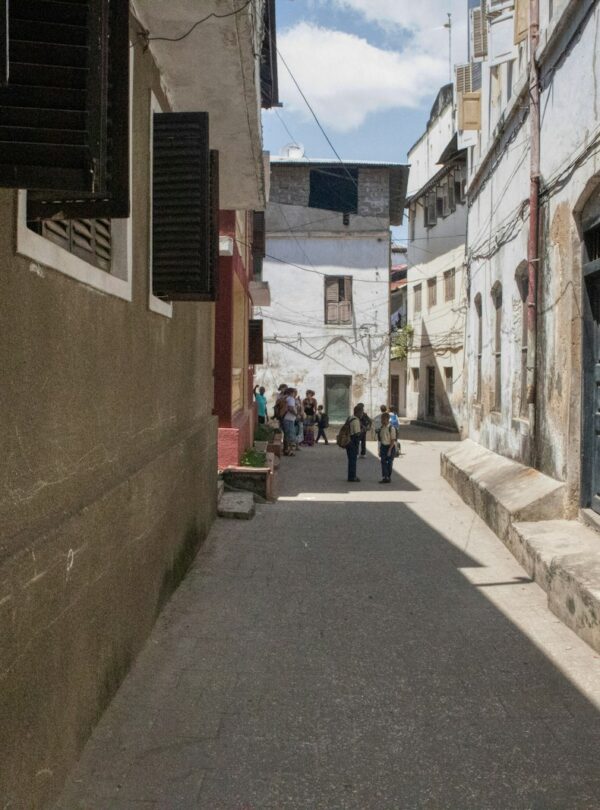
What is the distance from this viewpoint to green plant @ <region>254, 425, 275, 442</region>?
1803 cm

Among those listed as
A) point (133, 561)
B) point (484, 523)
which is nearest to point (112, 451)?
point (133, 561)

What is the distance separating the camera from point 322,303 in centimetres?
2683

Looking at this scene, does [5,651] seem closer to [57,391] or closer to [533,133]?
[57,391]

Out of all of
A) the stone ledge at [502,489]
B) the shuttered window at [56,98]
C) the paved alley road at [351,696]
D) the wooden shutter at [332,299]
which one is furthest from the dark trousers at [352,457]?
the wooden shutter at [332,299]

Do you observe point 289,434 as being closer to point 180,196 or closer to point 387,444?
point 387,444

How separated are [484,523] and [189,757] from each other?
269 inches

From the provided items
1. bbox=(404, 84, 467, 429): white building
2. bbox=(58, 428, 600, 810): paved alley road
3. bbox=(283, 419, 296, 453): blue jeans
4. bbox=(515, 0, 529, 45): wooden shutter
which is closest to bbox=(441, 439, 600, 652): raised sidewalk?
bbox=(58, 428, 600, 810): paved alley road

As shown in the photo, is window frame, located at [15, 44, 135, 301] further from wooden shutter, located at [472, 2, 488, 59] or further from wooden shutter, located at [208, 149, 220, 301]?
wooden shutter, located at [472, 2, 488, 59]

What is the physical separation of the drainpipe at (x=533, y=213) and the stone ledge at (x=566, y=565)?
5.47 ft

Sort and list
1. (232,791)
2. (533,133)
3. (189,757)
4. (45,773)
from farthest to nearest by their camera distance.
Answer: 1. (533,133)
2. (189,757)
3. (232,791)
4. (45,773)

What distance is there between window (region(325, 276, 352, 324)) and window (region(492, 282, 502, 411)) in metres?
14.1

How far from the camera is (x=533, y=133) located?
9.14 metres

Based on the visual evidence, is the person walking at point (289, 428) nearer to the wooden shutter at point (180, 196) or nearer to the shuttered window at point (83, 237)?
the wooden shutter at point (180, 196)

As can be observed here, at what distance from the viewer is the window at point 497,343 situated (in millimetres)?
12141
